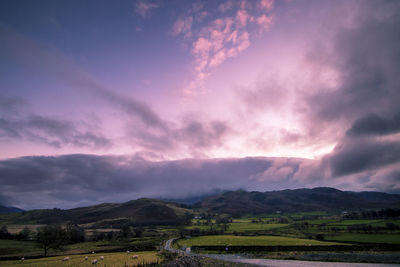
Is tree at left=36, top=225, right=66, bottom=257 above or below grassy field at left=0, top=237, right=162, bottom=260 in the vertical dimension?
above

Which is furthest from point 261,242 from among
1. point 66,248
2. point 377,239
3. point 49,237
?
point 66,248

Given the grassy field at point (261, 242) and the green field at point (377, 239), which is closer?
the green field at point (377, 239)

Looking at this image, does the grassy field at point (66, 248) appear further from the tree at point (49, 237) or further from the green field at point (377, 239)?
the green field at point (377, 239)

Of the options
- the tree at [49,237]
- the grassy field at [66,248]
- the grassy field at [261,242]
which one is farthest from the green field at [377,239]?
the tree at [49,237]

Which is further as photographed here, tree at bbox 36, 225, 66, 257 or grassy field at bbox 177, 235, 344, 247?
grassy field at bbox 177, 235, 344, 247

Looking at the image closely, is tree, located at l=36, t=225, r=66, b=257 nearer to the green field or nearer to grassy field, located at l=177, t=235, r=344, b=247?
grassy field, located at l=177, t=235, r=344, b=247

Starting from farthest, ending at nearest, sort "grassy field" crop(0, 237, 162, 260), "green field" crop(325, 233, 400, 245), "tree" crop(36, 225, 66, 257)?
"grassy field" crop(0, 237, 162, 260)
"green field" crop(325, 233, 400, 245)
"tree" crop(36, 225, 66, 257)

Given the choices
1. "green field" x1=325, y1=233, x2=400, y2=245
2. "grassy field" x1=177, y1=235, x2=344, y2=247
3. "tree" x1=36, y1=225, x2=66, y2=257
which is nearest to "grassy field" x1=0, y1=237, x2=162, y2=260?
"tree" x1=36, y1=225, x2=66, y2=257

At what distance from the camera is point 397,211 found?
173375 millimetres

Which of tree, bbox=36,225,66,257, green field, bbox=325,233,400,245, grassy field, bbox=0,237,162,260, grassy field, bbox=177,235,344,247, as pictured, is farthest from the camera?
grassy field, bbox=0,237,162,260

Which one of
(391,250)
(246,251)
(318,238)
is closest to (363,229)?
(318,238)

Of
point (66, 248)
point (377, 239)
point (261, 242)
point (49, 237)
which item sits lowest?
point (377, 239)

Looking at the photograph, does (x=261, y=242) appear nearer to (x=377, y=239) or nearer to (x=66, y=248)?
(x=377, y=239)

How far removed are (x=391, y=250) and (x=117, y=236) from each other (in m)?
131
